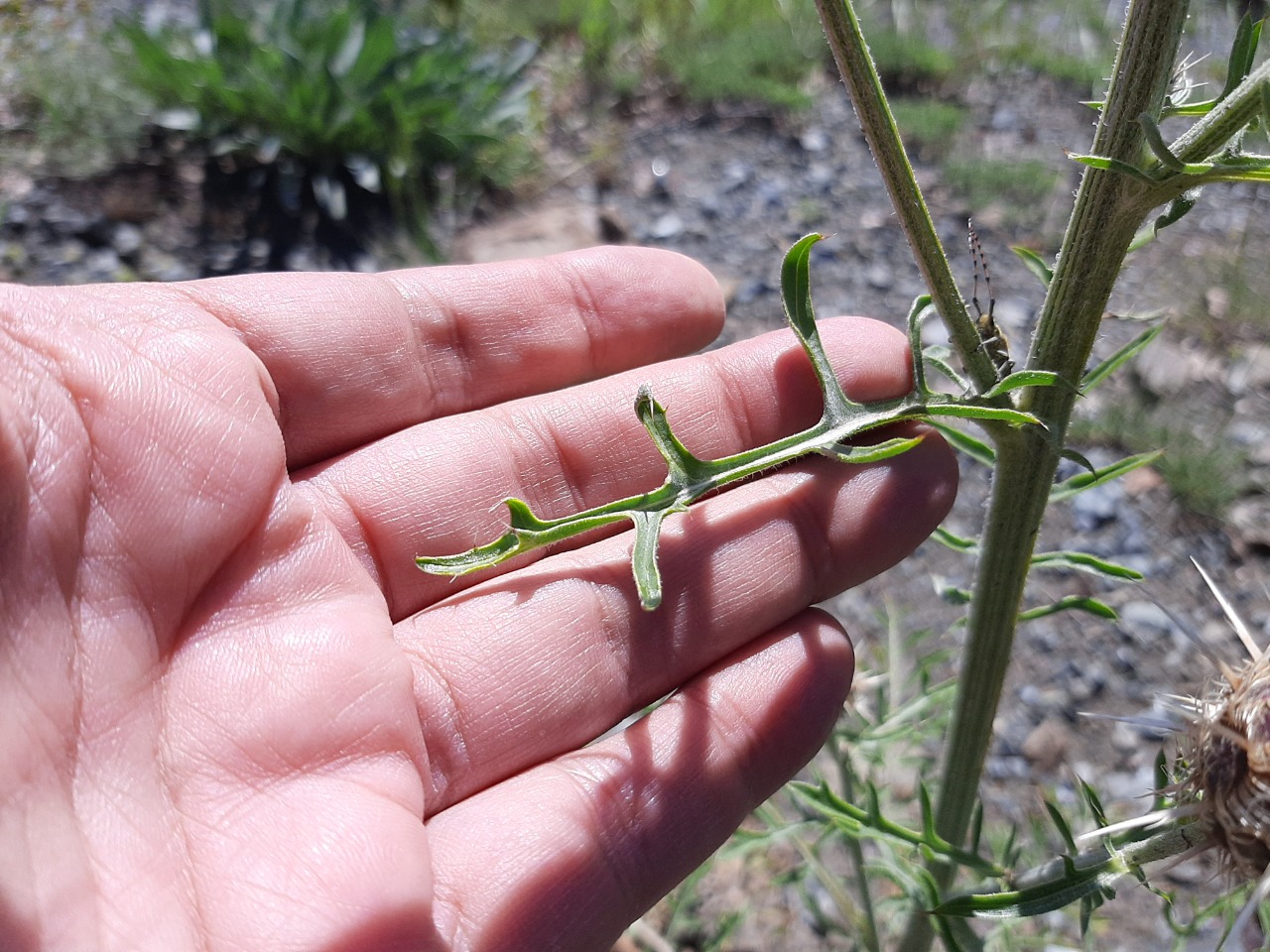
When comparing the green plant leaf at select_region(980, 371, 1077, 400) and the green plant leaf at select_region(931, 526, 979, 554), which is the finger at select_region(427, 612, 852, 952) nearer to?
the green plant leaf at select_region(931, 526, 979, 554)

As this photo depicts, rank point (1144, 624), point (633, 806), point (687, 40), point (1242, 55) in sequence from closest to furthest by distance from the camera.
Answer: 1. point (1242, 55)
2. point (633, 806)
3. point (1144, 624)
4. point (687, 40)

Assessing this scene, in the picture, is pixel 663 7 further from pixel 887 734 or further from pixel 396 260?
pixel 887 734

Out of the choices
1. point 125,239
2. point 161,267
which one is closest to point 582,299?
point 161,267

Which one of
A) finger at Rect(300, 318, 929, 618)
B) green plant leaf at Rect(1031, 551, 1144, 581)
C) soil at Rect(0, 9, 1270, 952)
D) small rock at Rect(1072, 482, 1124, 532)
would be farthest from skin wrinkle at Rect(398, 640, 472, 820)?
small rock at Rect(1072, 482, 1124, 532)

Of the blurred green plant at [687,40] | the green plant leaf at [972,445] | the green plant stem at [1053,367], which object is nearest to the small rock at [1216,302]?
the blurred green plant at [687,40]

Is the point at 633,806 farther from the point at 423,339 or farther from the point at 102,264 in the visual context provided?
the point at 102,264

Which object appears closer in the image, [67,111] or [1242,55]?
[1242,55]

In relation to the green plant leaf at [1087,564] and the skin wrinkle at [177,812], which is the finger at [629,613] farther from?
the skin wrinkle at [177,812]

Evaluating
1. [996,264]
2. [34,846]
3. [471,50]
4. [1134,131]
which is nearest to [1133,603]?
[996,264]

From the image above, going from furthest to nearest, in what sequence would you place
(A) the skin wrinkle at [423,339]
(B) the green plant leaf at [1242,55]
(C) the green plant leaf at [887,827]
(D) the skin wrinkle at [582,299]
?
(D) the skin wrinkle at [582,299]
(A) the skin wrinkle at [423,339]
(C) the green plant leaf at [887,827]
(B) the green plant leaf at [1242,55]
